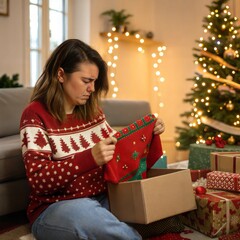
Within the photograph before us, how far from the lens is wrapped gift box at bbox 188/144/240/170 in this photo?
259cm

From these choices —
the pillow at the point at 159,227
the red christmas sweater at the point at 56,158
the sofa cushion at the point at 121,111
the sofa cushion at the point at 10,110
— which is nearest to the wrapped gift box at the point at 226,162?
the pillow at the point at 159,227

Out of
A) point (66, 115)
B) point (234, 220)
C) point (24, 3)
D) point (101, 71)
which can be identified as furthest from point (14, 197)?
point (24, 3)

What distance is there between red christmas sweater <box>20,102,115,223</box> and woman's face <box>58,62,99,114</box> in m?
0.09

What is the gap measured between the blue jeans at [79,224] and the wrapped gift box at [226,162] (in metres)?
0.76

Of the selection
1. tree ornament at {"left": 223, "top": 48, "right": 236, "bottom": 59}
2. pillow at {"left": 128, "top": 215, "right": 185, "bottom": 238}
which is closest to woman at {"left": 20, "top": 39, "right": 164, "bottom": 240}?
pillow at {"left": 128, "top": 215, "right": 185, "bottom": 238}

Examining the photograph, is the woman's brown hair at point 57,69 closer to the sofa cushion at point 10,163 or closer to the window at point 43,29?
the sofa cushion at point 10,163

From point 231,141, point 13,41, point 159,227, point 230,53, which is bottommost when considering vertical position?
point 159,227

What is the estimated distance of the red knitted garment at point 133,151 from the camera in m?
1.44

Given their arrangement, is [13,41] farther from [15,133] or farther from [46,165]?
[46,165]

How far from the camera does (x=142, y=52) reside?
468 centimetres

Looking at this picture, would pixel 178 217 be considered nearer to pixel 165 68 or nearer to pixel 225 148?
pixel 225 148

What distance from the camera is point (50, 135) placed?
1395mm

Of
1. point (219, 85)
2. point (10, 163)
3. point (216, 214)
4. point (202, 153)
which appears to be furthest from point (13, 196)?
point (219, 85)

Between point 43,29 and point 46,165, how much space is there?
2876 millimetres
